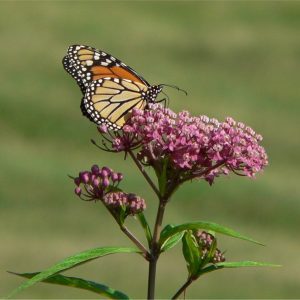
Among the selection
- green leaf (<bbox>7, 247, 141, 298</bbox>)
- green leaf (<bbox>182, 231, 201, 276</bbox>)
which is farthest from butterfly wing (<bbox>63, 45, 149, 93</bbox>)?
green leaf (<bbox>7, 247, 141, 298</bbox>)

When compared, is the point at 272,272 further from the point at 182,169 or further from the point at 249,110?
the point at 182,169

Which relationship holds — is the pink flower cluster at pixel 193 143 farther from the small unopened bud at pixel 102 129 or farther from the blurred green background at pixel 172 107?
the blurred green background at pixel 172 107

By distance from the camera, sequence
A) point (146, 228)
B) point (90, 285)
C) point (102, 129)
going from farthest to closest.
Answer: point (102, 129) → point (146, 228) → point (90, 285)

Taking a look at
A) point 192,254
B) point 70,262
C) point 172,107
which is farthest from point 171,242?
point 172,107

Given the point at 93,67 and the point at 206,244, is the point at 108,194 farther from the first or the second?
the point at 93,67

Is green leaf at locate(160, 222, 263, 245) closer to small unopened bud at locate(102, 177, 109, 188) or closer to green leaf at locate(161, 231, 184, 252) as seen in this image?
green leaf at locate(161, 231, 184, 252)

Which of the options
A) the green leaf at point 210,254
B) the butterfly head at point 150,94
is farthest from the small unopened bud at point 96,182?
the butterfly head at point 150,94
